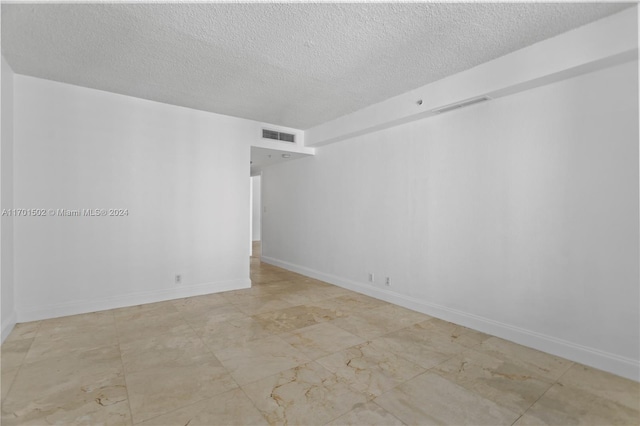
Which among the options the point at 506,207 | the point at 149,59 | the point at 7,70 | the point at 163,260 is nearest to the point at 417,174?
the point at 506,207

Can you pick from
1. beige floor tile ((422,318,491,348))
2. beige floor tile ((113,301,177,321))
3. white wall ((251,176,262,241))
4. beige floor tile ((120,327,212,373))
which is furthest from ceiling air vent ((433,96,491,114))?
white wall ((251,176,262,241))

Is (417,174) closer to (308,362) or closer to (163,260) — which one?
(308,362)

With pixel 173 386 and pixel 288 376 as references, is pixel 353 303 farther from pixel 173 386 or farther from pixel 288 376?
pixel 173 386

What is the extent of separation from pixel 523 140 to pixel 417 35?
4.97 ft

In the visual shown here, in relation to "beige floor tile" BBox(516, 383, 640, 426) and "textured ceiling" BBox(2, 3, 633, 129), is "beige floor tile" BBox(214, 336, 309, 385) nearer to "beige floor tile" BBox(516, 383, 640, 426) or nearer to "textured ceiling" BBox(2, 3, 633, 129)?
"beige floor tile" BBox(516, 383, 640, 426)

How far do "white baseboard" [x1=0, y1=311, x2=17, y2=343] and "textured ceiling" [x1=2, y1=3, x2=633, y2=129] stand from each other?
8.79ft

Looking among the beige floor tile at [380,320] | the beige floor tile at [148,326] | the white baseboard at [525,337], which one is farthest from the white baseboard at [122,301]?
the white baseboard at [525,337]

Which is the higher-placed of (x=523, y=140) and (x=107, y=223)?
(x=523, y=140)

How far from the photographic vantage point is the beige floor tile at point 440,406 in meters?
1.96

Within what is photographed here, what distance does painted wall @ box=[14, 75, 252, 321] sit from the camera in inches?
142

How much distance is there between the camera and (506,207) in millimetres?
3219

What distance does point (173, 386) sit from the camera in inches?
90.4

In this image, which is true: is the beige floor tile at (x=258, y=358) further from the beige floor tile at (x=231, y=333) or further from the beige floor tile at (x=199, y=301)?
the beige floor tile at (x=199, y=301)

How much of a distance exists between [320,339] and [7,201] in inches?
144
